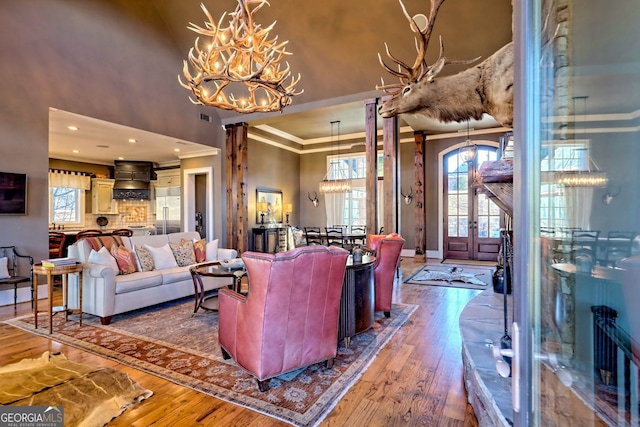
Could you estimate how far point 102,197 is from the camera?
9.73m

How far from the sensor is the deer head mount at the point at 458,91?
2.18 meters

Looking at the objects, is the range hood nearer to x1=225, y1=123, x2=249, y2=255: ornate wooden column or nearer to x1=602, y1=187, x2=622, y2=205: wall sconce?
x1=225, y1=123, x2=249, y2=255: ornate wooden column

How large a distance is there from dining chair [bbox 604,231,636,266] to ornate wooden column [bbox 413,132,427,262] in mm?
7942

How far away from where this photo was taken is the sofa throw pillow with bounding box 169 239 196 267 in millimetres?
4848

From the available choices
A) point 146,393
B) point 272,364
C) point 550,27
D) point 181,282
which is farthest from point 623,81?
point 181,282

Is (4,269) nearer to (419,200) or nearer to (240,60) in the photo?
(240,60)

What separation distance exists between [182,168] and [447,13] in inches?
278

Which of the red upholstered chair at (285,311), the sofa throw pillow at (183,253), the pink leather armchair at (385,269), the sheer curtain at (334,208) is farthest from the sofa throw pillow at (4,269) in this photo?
the sheer curtain at (334,208)

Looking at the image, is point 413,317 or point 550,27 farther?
point 413,317

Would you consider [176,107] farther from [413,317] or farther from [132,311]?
[413,317]

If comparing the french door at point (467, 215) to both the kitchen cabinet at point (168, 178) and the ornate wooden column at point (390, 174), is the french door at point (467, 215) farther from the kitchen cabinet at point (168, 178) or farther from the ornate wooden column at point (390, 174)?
the kitchen cabinet at point (168, 178)

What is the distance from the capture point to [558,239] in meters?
0.90

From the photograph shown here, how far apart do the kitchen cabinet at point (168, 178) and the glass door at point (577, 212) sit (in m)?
9.92

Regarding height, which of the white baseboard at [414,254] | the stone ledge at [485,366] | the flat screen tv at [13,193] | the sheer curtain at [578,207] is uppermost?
the flat screen tv at [13,193]
